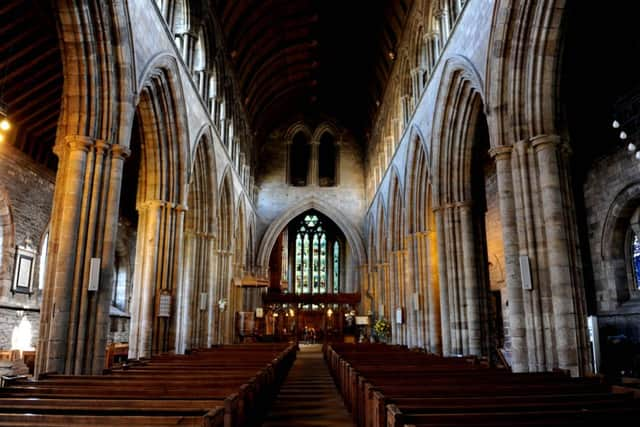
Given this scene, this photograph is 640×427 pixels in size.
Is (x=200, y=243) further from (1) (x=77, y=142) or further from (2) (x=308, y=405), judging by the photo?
(2) (x=308, y=405)

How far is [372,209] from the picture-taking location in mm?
25016

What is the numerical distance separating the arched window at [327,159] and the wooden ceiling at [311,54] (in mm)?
1531

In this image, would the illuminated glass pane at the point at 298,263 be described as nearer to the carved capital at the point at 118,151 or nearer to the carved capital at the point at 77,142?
the carved capital at the point at 118,151

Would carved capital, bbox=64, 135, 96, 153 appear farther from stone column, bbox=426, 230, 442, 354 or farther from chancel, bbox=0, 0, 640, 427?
stone column, bbox=426, 230, 442, 354

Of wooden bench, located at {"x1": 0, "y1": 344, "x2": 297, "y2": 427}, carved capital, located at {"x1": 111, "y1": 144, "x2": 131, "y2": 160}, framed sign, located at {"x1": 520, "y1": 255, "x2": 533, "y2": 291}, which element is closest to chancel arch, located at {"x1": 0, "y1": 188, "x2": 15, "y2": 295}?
carved capital, located at {"x1": 111, "y1": 144, "x2": 131, "y2": 160}

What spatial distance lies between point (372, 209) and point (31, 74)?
1621cm

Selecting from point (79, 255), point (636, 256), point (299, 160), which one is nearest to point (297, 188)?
point (299, 160)

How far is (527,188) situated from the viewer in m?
8.38

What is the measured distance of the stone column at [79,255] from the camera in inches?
301

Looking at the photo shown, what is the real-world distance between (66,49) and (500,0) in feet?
25.1

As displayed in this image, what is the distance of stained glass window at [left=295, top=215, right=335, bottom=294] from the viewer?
111ft

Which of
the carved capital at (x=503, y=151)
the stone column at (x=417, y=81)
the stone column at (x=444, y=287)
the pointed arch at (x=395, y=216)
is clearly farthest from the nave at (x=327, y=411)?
the pointed arch at (x=395, y=216)

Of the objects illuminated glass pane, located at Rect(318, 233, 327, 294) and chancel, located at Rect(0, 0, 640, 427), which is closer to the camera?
chancel, located at Rect(0, 0, 640, 427)

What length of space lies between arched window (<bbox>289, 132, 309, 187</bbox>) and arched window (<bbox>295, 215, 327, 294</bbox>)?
18.2 ft
